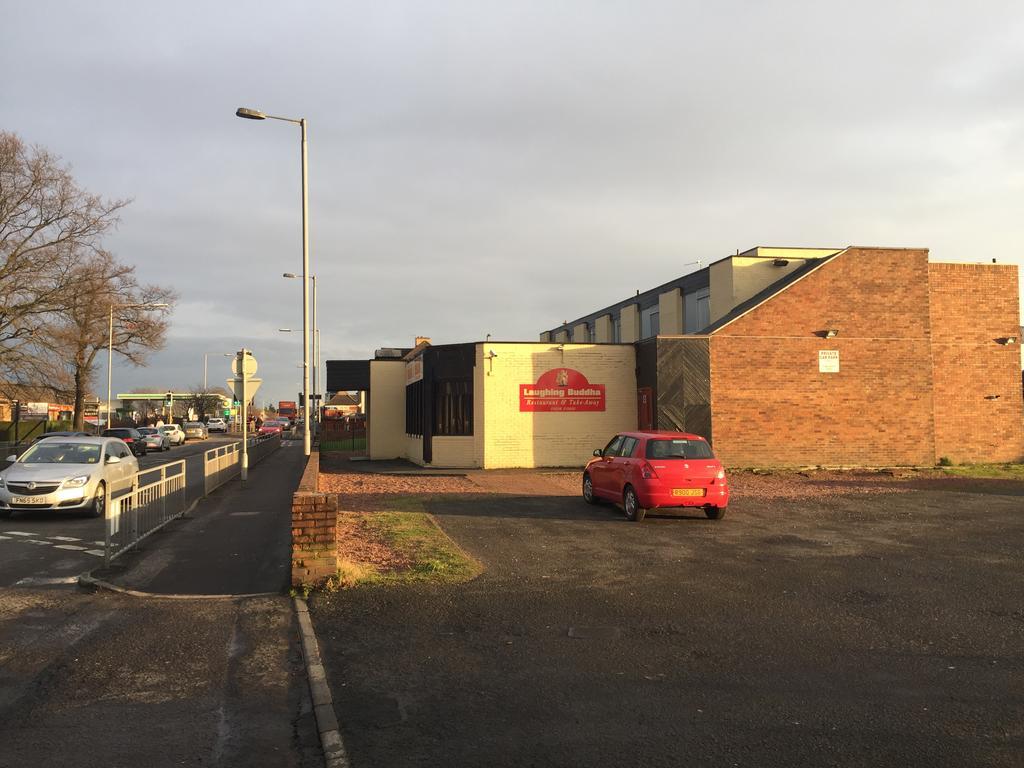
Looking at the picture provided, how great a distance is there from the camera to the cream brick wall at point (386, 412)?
3130 cm

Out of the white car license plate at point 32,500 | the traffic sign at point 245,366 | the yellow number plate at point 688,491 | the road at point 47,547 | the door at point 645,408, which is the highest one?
the traffic sign at point 245,366

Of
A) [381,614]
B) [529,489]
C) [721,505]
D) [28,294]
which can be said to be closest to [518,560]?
[381,614]

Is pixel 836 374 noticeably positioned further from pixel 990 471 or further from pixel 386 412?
pixel 386 412

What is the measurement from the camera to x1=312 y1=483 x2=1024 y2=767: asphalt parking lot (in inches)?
164

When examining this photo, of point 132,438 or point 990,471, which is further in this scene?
point 132,438

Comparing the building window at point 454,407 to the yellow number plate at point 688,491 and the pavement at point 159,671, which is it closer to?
the yellow number plate at point 688,491

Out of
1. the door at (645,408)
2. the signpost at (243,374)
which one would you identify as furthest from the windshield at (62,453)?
the door at (645,408)

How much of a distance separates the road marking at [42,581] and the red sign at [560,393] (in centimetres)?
1616

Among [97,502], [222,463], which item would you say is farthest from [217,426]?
[97,502]

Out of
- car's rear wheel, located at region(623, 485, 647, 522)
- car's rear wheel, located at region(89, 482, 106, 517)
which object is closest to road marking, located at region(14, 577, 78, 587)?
car's rear wheel, located at region(89, 482, 106, 517)

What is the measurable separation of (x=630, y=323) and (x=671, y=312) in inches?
168

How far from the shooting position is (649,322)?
3412 centimetres

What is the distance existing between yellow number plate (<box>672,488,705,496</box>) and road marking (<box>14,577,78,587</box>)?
8538 millimetres

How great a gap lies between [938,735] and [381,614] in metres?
4.40
